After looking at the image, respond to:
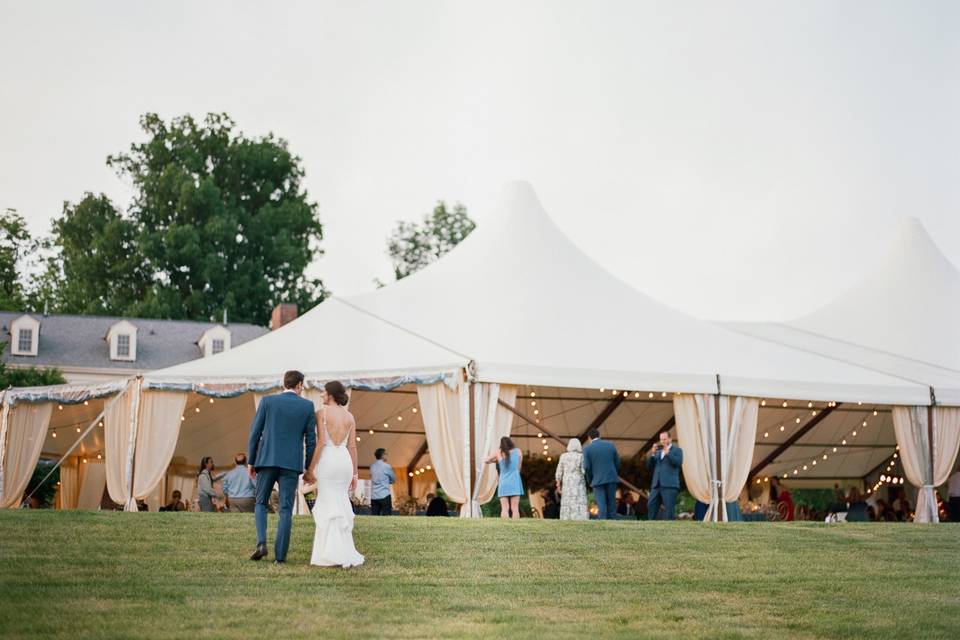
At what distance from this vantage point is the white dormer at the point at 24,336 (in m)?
37.7

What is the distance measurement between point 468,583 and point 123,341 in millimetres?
32180

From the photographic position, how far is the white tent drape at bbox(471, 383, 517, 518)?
583 inches

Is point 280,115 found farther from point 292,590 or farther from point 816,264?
point 292,590

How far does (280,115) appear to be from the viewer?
146 ft

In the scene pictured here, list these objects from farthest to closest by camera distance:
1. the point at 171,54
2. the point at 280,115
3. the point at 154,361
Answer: the point at 280,115 → the point at 154,361 → the point at 171,54

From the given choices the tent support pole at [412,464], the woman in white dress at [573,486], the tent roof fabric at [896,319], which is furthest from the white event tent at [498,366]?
the tent roof fabric at [896,319]

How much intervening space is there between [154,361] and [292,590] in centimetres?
3244

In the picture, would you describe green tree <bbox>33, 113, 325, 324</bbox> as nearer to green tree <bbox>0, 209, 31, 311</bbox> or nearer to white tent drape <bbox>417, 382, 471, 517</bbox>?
green tree <bbox>0, 209, 31, 311</bbox>

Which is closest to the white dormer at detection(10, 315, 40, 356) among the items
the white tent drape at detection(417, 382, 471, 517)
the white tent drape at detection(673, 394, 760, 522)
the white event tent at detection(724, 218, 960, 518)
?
the white event tent at detection(724, 218, 960, 518)

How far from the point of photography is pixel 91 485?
64.5 ft

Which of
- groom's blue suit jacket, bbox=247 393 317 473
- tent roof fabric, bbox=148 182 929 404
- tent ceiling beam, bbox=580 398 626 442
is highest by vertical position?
tent roof fabric, bbox=148 182 929 404

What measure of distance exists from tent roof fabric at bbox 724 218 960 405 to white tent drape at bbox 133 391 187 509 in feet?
33.1

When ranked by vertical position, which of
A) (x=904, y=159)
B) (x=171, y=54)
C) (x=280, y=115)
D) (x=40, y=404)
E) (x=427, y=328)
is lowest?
(x=40, y=404)

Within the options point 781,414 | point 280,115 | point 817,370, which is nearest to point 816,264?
point 781,414
